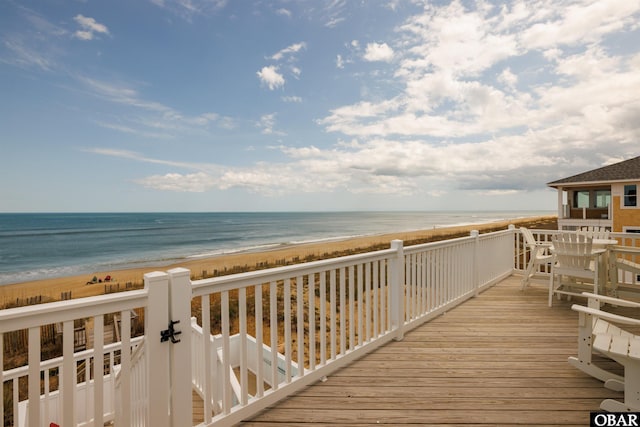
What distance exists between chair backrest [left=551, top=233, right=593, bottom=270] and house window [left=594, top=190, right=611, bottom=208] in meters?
17.1

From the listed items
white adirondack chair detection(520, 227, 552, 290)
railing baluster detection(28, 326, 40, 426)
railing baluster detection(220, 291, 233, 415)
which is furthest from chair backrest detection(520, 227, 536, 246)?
railing baluster detection(28, 326, 40, 426)

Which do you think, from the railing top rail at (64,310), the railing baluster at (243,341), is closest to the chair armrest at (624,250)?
the railing baluster at (243,341)

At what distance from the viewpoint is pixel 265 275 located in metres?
2.13

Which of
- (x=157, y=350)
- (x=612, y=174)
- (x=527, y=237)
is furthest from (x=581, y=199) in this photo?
(x=157, y=350)

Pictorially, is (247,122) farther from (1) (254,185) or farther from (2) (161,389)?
(2) (161,389)

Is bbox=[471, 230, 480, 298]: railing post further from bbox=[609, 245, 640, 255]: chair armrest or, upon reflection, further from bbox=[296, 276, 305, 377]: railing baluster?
bbox=[296, 276, 305, 377]: railing baluster

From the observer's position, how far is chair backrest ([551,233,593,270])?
4.38 m

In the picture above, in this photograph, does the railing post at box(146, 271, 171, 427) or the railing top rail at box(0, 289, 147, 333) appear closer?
the railing top rail at box(0, 289, 147, 333)

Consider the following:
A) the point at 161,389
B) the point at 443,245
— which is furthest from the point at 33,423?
the point at 443,245

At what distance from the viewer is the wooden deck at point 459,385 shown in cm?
210

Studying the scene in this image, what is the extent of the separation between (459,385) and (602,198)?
20.8 metres

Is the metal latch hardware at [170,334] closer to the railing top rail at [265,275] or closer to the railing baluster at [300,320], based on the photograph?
the railing top rail at [265,275]

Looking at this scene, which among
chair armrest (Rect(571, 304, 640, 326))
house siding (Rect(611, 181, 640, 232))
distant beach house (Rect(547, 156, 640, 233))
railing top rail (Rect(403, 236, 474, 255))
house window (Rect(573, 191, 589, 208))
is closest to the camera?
chair armrest (Rect(571, 304, 640, 326))

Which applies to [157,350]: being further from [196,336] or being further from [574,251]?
[574,251]
